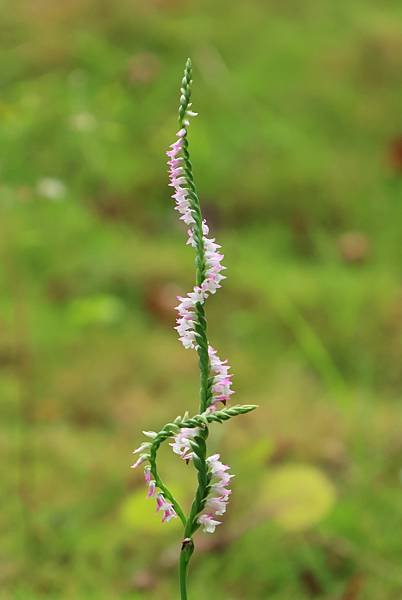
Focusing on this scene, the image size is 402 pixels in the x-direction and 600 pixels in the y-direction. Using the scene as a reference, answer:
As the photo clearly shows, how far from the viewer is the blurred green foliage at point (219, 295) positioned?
230 centimetres

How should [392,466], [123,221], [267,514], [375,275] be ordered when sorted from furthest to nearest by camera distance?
[123,221] → [375,275] → [392,466] → [267,514]

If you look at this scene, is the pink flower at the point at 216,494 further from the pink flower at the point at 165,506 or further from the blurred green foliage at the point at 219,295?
the blurred green foliage at the point at 219,295

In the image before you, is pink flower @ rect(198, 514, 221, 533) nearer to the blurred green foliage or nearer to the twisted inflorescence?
the twisted inflorescence

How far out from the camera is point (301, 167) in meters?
4.12

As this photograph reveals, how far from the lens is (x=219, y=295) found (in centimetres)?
354

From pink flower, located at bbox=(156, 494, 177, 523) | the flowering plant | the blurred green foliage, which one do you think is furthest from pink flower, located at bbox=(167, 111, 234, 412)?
the blurred green foliage

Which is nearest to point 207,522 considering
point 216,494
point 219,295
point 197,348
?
point 216,494

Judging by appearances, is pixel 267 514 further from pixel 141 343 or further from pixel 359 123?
pixel 359 123

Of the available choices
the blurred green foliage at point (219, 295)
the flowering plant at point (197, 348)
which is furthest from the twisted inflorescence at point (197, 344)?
the blurred green foliage at point (219, 295)

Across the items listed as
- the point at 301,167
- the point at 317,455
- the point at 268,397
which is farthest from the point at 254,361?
the point at 301,167

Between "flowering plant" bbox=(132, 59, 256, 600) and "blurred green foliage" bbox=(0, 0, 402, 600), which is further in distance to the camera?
"blurred green foliage" bbox=(0, 0, 402, 600)

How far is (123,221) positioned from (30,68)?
112 cm

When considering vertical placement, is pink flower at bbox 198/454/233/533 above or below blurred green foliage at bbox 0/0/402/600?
below

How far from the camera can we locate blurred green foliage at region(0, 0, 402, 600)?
2.30 meters
